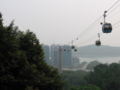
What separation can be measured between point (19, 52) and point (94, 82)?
4771 centimetres

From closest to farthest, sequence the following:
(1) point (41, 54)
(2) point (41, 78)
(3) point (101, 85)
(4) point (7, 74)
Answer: (4) point (7, 74) → (2) point (41, 78) → (1) point (41, 54) → (3) point (101, 85)

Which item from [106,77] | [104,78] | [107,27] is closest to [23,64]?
[107,27]

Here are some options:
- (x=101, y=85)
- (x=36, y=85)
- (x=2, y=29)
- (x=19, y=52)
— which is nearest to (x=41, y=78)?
(x=36, y=85)

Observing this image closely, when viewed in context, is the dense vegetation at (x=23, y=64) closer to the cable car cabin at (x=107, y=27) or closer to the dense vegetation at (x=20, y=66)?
the dense vegetation at (x=20, y=66)

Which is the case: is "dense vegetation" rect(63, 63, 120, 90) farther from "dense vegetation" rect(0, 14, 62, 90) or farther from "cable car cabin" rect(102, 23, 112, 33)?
"cable car cabin" rect(102, 23, 112, 33)

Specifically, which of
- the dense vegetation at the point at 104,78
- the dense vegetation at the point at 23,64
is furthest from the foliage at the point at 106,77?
the dense vegetation at the point at 23,64

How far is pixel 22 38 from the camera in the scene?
25.7m

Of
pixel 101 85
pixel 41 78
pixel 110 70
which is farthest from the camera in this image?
pixel 110 70

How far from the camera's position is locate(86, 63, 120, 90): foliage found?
6431 centimetres

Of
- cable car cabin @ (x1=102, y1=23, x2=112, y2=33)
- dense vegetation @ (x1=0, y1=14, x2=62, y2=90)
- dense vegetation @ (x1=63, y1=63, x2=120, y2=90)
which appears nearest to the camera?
dense vegetation @ (x1=0, y1=14, x2=62, y2=90)

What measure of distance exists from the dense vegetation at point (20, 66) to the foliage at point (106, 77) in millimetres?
40128

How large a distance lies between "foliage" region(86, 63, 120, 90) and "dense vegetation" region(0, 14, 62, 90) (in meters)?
40.1

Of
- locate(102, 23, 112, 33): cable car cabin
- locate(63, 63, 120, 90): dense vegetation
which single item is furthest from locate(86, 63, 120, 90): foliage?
locate(102, 23, 112, 33): cable car cabin

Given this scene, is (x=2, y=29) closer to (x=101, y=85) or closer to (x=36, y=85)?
(x=36, y=85)
